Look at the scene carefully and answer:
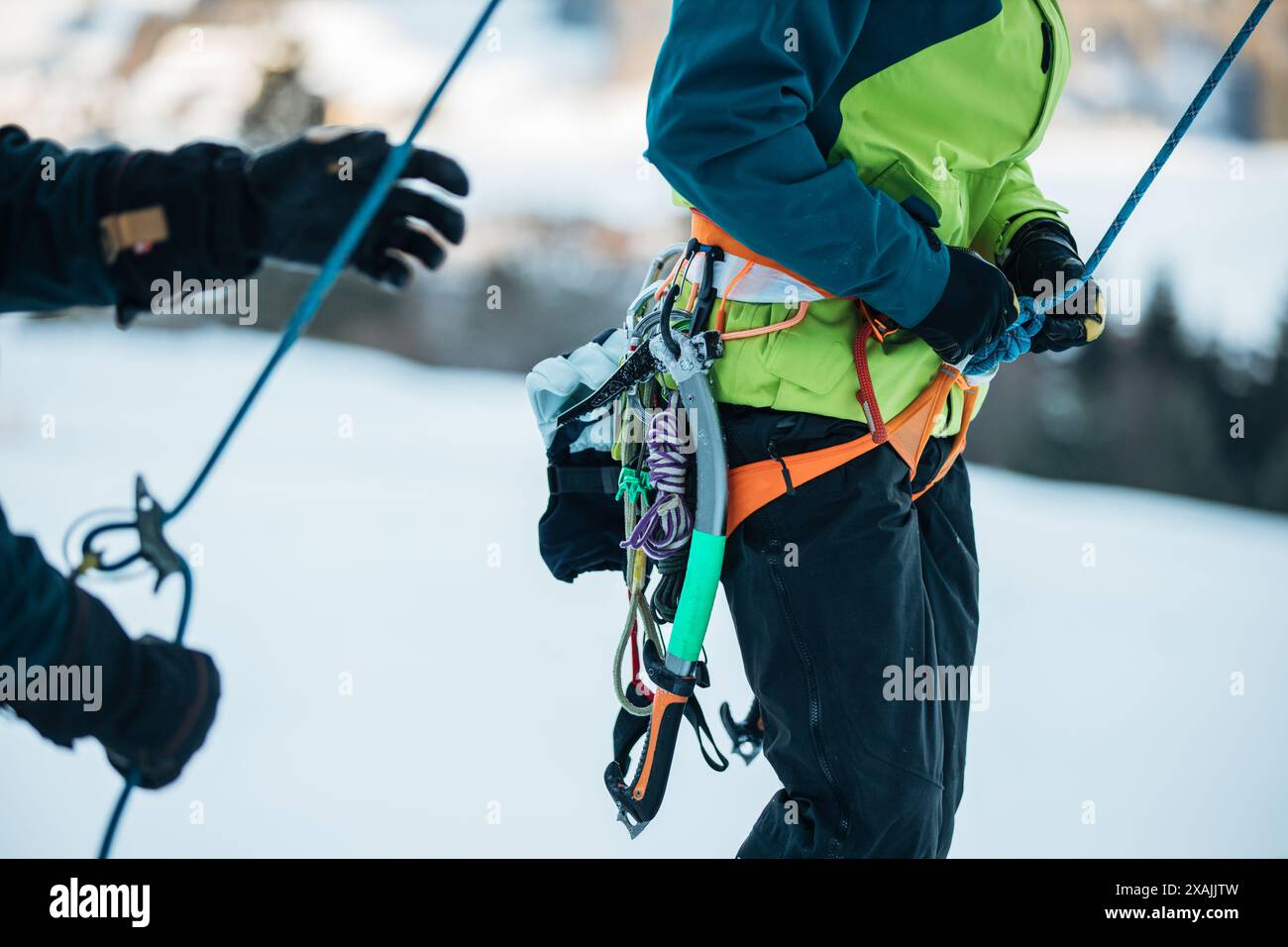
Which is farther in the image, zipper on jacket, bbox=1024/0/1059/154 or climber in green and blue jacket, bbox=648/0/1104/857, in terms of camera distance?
zipper on jacket, bbox=1024/0/1059/154

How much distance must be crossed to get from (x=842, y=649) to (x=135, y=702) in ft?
2.99

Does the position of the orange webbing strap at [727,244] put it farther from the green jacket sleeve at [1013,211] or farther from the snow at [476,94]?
the snow at [476,94]

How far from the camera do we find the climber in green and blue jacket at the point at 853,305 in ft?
3.56

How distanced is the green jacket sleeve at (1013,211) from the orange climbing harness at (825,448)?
0.25 meters

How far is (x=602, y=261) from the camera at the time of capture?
30.2ft

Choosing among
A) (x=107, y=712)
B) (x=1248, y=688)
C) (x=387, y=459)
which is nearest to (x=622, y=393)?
(x=107, y=712)

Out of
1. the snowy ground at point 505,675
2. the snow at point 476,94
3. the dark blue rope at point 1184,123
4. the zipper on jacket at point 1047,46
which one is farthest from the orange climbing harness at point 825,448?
the snow at point 476,94

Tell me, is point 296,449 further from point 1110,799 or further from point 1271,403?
point 1271,403

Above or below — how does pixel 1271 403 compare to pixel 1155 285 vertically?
below

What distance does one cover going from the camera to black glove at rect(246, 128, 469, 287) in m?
1.34

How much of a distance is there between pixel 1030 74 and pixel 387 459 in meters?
4.65

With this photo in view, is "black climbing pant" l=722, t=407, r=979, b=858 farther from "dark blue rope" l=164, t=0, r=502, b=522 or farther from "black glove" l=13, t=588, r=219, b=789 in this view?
"black glove" l=13, t=588, r=219, b=789

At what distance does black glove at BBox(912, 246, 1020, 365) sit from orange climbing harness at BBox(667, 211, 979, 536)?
7cm
